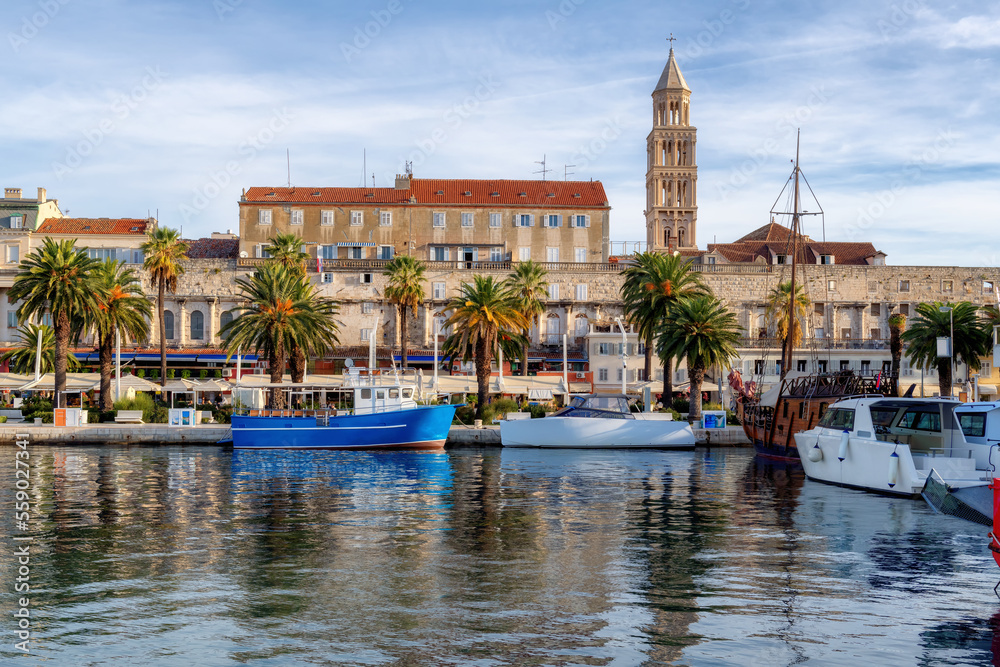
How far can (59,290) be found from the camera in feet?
167

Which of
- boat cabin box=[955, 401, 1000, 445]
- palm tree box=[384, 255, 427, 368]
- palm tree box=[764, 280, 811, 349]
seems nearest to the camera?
boat cabin box=[955, 401, 1000, 445]

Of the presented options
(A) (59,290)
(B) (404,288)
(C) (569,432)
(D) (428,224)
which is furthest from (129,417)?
(D) (428,224)

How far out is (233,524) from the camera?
73.5ft

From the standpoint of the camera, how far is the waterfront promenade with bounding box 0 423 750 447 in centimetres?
4706

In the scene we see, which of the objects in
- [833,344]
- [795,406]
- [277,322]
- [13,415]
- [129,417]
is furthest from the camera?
[833,344]

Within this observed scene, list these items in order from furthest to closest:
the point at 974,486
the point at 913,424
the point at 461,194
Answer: the point at 461,194
the point at 913,424
the point at 974,486

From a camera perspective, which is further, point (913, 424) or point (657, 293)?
point (657, 293)

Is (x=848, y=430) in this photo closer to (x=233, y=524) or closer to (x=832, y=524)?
(x=832, y=524)

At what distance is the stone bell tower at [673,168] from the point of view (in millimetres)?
100188

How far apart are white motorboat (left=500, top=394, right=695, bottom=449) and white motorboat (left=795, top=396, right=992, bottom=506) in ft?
45.2

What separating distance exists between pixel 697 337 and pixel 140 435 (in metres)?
30.1

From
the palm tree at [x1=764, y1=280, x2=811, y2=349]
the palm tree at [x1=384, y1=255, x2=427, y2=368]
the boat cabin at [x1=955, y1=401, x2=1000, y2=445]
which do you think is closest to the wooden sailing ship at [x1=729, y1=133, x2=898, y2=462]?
the boat cabin at [x1=955, y1=401, x2=1000, y2=445]

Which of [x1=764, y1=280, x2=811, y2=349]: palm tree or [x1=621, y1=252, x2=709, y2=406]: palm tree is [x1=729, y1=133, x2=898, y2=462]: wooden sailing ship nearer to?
[x1=621, y1=252, x2=709, y2=406]: palm tree

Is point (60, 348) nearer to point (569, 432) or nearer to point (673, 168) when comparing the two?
point (569, 432)
